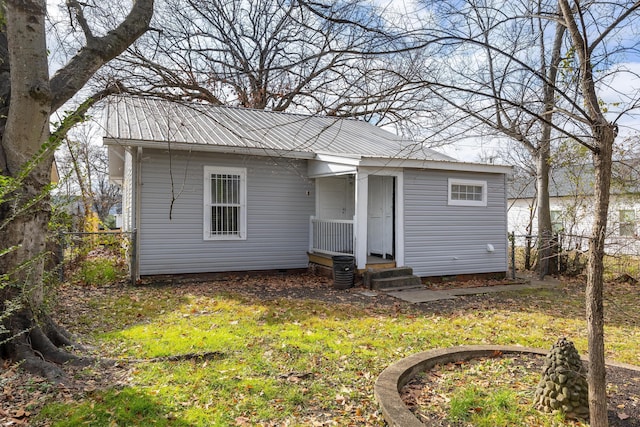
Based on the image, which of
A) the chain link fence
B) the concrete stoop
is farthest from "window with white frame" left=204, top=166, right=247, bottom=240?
the chain link fence

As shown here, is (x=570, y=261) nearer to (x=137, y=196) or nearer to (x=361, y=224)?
(x=361, y=224)

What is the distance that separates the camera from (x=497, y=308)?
7.88m

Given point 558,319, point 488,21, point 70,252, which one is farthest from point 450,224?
point 70,252

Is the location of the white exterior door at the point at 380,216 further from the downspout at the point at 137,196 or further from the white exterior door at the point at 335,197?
the downspout at the point at 137,196

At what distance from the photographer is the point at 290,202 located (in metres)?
11.1

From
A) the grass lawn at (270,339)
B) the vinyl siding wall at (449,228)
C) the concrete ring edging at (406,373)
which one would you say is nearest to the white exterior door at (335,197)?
the vinyl siding wall at (449,228)

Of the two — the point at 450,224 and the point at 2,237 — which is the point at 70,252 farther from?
the point at 450,224

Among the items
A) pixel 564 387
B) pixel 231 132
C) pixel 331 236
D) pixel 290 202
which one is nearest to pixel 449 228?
pixel 331 236

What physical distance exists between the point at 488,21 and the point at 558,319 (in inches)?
197

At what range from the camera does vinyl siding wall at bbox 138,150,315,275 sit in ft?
31.5

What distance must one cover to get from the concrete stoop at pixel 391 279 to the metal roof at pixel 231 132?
98.9 inches

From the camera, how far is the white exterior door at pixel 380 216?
36.0 feet

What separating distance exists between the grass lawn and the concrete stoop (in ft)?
1.96

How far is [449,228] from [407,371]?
23.7 ft
